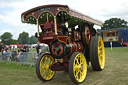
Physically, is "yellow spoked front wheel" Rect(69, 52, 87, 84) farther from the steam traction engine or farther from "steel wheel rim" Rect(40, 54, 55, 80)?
"steel wheel rim" Rect(40, 54, 55, 80)

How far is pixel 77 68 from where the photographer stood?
14.0 ft

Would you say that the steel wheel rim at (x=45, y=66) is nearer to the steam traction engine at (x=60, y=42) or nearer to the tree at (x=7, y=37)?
the steam traction engine at (x=60, y=42)

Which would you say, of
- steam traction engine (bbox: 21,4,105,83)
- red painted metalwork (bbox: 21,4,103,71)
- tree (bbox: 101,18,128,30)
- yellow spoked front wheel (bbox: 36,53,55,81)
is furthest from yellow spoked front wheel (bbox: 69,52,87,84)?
tree (bbox: 101,18,128,30)

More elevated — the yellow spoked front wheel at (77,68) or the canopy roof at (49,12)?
the canopy roof at (49,12)

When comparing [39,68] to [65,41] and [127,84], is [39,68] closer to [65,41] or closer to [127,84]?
[65,41]

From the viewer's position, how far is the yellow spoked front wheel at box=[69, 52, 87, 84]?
12.8 feet

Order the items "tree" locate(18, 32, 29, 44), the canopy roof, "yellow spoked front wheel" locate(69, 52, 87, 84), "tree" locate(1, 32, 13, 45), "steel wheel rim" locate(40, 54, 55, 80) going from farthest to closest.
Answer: "tree" locate(1, 32, 13, 45) → "tree" locate(18, 32, 29, 44) → "steel wheel rim" locate(40, 54, 55, 80) → the canopy roof → "yellow spoked front wheel" locate(69, 52, 87, 84)

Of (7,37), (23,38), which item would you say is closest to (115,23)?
(23,38)

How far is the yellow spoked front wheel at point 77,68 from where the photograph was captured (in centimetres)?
389

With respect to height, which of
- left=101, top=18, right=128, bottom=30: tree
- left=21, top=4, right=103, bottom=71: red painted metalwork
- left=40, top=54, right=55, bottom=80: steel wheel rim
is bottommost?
left=40, top=54, right=55, bottom=80: steel wheel rim

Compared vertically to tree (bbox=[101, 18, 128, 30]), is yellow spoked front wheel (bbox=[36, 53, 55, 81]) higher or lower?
lower

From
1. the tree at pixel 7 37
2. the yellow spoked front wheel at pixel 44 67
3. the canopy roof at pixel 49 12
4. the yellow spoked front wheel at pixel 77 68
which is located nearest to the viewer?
the yellow spoked front wheel at pixel 77 68

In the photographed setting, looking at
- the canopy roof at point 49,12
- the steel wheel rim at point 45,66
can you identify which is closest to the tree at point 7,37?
the steel wheel rim at point 45,66

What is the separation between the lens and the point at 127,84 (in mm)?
3957
